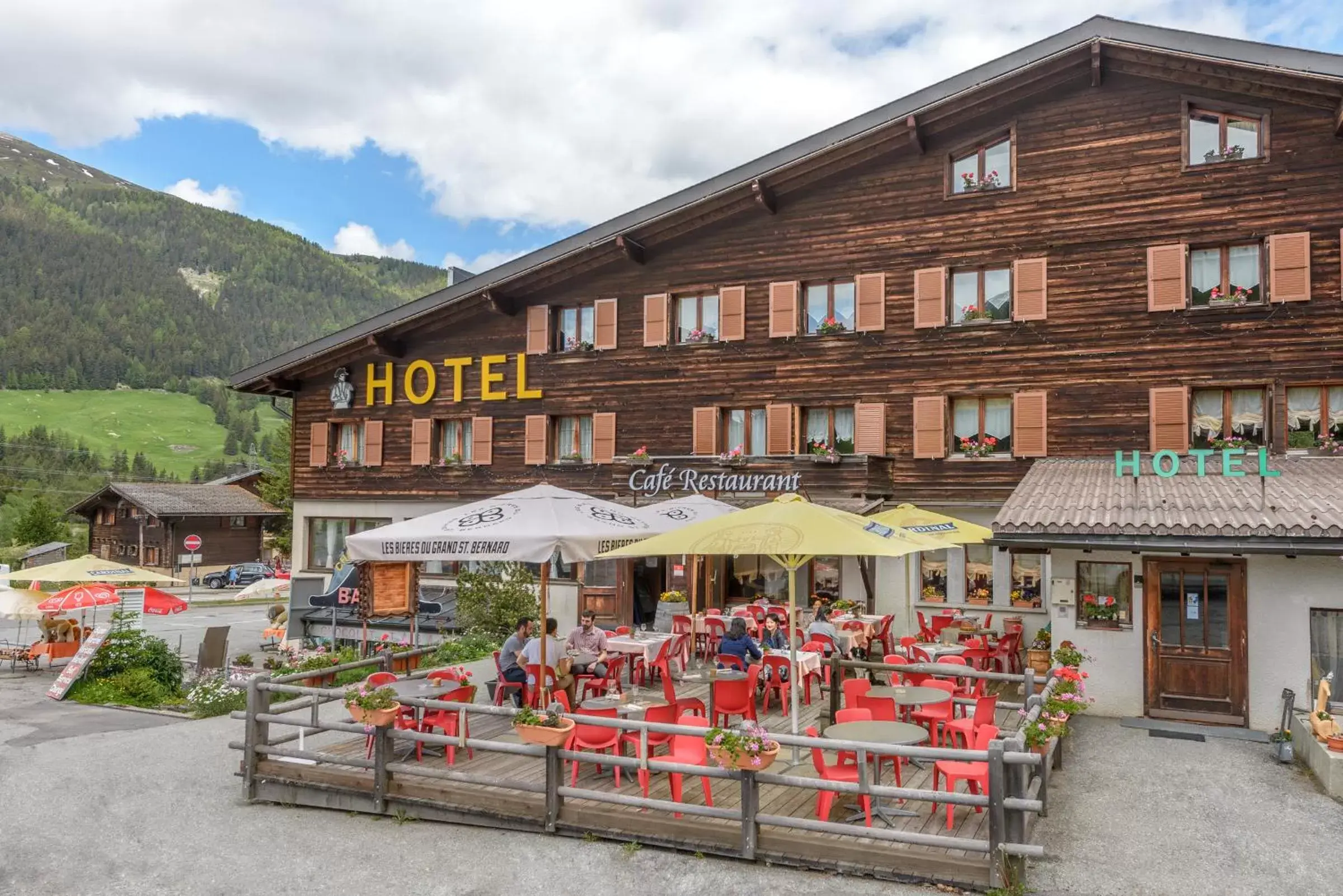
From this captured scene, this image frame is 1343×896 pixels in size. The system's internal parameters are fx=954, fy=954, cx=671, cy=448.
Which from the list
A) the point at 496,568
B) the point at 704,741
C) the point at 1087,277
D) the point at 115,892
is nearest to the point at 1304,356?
the point at 1087,277

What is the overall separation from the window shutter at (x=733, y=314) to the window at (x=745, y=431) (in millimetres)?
1683

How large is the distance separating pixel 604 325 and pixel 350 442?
9.34 m

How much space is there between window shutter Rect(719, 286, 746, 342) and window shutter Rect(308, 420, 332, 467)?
12.9m

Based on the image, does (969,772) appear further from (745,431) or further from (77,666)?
(77,666)

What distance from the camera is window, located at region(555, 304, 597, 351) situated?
2412 cm

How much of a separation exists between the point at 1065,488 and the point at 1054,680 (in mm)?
6324

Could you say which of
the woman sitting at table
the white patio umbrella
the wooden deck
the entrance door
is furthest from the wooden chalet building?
the white patio umbrella

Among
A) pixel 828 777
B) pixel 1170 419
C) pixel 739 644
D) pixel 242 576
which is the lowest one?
pixel 242 576

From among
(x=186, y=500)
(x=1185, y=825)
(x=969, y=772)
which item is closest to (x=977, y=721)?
(x=969, y=772)

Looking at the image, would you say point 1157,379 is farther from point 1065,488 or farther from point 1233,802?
point 1233,802

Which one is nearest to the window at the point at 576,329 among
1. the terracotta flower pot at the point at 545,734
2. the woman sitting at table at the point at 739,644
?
the woman sitting at table at the point at 739,644

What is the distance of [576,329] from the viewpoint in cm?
2444

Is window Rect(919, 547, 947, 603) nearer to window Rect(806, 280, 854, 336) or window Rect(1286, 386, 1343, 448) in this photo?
window Rect(806, 280, 854, 336)

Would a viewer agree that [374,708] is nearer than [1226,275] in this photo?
Yes
